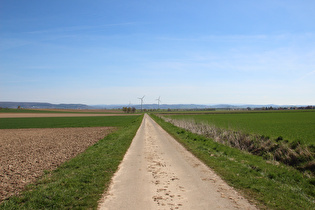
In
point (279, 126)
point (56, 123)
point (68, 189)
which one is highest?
point (279, 126)

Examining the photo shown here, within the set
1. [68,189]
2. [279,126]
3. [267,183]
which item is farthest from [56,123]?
[267,183]

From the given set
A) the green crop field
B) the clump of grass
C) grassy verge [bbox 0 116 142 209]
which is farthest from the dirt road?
the green crop field

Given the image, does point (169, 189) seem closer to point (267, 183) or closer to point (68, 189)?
point (68, 189)

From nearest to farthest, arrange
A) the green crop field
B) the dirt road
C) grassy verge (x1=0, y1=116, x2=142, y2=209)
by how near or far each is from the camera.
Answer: the dirt road, grassy verge (x1=0, y1=116, x2=142, y2=209), the green crop field

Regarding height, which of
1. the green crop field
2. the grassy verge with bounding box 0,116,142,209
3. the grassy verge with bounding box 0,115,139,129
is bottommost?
the grassy verge with bounding box 0,115,139,129

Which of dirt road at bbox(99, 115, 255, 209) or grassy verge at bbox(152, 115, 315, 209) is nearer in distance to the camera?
dirt road at bbox(99, 115, 255, 209)

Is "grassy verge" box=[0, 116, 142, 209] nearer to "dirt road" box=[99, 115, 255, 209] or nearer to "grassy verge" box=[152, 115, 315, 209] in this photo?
"dirt road" box=[99, 115, 255, 209]

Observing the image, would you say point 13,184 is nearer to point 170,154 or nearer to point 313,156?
point 170,154

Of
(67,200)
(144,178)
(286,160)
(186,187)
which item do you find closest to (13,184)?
(67,200)

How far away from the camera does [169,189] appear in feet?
26.6

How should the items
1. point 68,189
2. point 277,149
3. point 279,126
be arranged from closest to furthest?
point 68,189 < point 277,149 < point 279,126

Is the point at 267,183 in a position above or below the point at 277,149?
below

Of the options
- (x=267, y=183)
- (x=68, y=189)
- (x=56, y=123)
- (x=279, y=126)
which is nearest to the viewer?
(x=68, y=189)

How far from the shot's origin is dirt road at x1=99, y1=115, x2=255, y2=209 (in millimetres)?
6704
